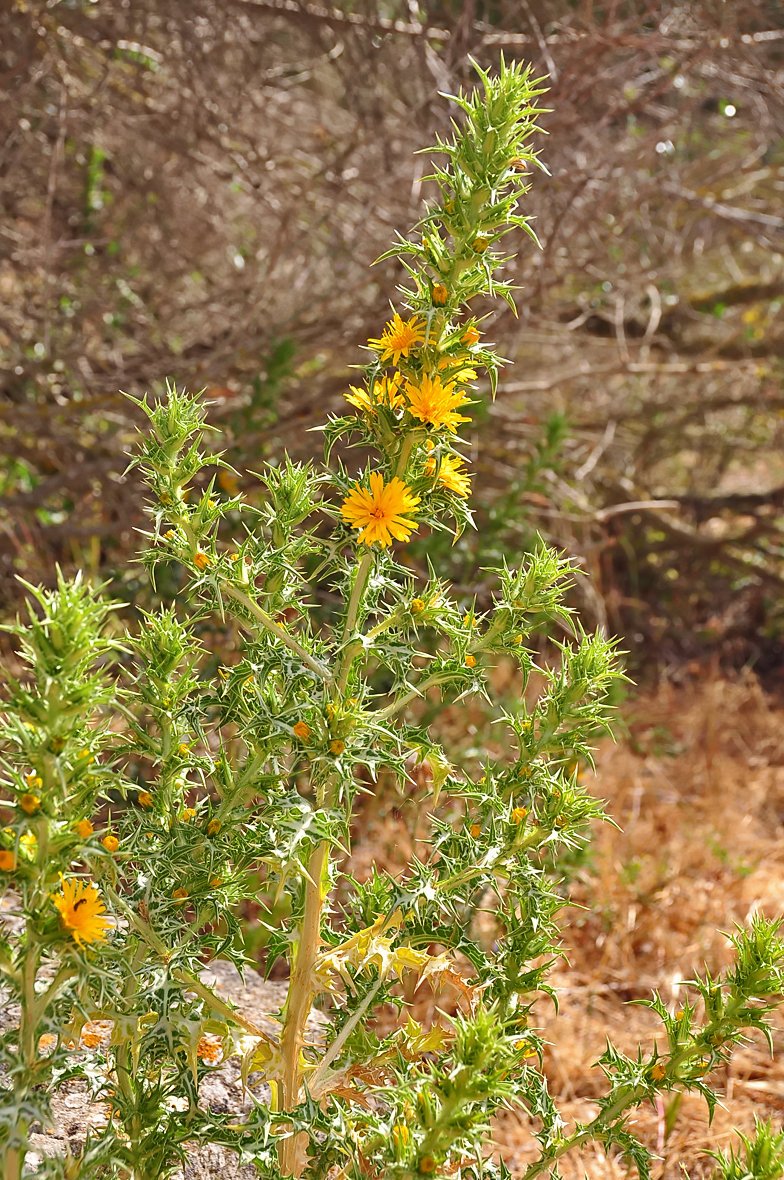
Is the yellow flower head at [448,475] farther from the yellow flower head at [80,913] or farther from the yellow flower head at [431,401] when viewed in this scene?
the yellow flower head at [80,913]

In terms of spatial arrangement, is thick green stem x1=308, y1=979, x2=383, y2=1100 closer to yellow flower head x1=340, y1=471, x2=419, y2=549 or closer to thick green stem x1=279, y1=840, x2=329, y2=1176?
thick green stem x1=279, y1=840, x2=329, y2=1176

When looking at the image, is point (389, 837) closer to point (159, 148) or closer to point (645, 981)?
point (645, 981)

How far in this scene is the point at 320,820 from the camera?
125 centimetres

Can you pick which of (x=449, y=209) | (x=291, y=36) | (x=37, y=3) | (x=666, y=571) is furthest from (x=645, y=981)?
(x=291, y=36)

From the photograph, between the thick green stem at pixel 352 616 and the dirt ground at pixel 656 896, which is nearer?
the thick green stem at pixel 352 616

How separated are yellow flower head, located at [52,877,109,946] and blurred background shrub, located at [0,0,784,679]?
6.89ft

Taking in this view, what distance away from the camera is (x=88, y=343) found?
458 centimetres

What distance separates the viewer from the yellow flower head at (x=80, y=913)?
3.58 ft

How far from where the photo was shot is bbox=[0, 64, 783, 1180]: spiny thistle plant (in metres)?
1.10

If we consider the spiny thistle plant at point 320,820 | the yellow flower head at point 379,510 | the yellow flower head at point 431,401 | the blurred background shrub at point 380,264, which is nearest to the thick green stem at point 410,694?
the spiny thistle plant at point 320,820

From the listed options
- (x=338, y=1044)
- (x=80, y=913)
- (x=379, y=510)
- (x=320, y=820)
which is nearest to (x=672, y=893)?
(x=338, y=1044)

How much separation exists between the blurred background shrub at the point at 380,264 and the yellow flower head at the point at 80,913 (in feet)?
6.89

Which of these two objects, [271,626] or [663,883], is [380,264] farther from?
[271,626]

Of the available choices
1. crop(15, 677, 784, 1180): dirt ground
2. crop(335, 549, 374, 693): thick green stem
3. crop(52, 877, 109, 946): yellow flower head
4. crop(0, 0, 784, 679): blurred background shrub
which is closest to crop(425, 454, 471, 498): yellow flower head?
crop(335, 549, 374, 693): thick green stem
